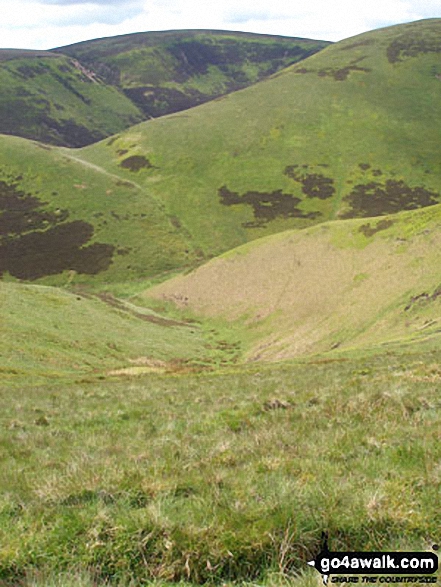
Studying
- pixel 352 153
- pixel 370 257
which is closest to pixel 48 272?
pixel 370 257

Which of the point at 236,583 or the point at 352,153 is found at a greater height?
the point at 352,153

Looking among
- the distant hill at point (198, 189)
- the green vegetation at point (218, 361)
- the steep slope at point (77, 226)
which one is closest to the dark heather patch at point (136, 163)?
the distant hill at point (198, 189)

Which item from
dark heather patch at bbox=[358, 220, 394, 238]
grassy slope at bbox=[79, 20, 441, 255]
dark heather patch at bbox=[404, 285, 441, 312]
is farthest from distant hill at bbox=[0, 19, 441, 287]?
dark heather patch at bbox=[404, 285, 441, 312]

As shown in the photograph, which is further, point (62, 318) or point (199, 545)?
point (62, 318)

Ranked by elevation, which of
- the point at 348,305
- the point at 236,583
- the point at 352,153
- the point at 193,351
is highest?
the point at 352,153

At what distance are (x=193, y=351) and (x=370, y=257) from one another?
99.8ft

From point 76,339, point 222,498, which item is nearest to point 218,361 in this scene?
point 76,339

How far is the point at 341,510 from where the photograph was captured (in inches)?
235

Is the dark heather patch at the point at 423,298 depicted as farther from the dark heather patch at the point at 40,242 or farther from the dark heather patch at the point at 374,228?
the dark heather patch at the point at 40,242

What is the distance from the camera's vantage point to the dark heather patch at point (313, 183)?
163625 millimetres

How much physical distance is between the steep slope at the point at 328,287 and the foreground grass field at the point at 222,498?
32513mm

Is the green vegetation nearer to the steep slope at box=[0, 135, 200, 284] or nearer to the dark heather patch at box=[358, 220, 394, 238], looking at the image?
the steep slope at box=[0, 135, 200, 284]

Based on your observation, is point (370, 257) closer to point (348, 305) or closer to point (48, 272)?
point (348, 305)

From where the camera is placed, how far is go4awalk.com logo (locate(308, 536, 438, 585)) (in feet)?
15.1
